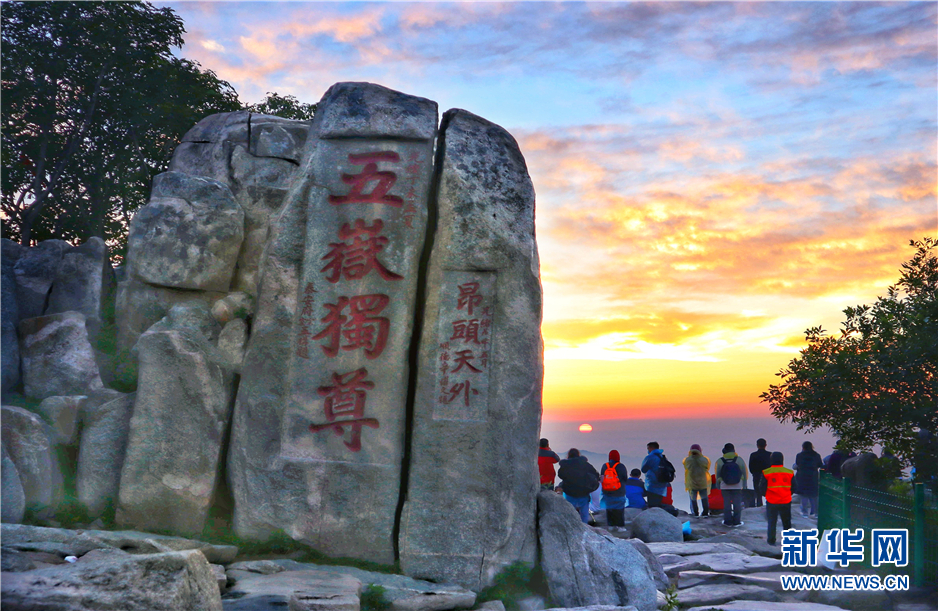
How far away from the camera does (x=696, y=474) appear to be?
17719 millimetres

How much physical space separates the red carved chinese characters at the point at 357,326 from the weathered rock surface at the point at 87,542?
2672 mm

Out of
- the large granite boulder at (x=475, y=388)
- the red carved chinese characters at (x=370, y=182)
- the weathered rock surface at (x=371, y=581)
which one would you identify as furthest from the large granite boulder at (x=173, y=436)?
the red carved chinese characters at (x=370, y=182)

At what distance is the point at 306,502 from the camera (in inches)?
393

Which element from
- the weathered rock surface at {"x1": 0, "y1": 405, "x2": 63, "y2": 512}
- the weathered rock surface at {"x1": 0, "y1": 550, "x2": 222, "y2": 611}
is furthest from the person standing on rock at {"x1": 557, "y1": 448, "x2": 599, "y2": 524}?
the weathered rock surface at {"x1": 0, "y1": 550, "x2": 222, "y2": 611}

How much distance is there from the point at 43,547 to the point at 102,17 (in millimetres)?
14305

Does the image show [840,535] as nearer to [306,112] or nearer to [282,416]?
[282,416]

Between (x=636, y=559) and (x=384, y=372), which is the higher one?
(x=384, y=372)

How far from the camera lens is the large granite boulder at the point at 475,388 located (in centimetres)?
991

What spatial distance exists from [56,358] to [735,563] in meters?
10.5

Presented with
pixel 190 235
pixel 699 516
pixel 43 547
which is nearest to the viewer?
pixel 43 547

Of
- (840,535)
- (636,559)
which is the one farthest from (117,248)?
(840,535)

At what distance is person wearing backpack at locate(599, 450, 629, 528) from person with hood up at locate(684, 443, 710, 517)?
6.67ft

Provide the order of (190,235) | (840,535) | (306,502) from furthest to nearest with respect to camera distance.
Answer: (840,535) → (190,235) → (306,502)

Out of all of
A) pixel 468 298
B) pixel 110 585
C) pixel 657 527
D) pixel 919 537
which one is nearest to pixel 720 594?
pixel 919 537
